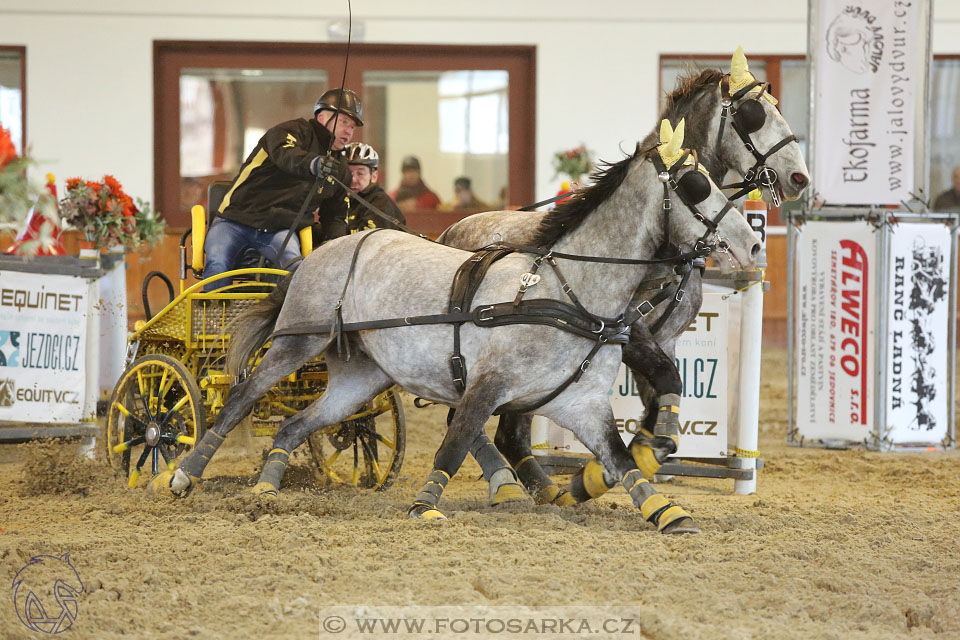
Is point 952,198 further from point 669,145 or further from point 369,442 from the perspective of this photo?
point 669,145

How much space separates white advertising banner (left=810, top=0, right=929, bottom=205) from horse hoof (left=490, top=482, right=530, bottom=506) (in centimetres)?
391

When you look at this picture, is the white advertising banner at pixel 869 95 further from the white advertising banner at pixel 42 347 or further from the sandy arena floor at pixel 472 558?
the white advertising banner at pixel 42 347

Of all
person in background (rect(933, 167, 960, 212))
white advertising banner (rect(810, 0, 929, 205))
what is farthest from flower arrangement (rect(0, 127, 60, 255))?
person in background (rect(933, 167, 960, 212))

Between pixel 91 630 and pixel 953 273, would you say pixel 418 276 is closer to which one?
pixel 91 630

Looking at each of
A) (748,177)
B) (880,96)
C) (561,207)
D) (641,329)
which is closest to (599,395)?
(641,329)

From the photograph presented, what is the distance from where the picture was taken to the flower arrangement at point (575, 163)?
39.0 ft

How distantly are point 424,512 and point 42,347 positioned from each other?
347 cm

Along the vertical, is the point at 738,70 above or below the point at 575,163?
below

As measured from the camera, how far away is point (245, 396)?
201 inches

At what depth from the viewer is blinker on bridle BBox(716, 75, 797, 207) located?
16.9ft

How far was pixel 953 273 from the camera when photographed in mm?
7734

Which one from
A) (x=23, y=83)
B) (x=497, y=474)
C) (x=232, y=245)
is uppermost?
(x=23, y=83)

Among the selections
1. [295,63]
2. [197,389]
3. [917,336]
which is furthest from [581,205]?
[295,63]

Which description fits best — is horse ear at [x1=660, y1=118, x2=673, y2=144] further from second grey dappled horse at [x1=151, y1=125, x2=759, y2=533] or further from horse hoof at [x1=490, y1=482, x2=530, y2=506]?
horse hoof at [x1=490, y1=482, x2=530, y2=506]
